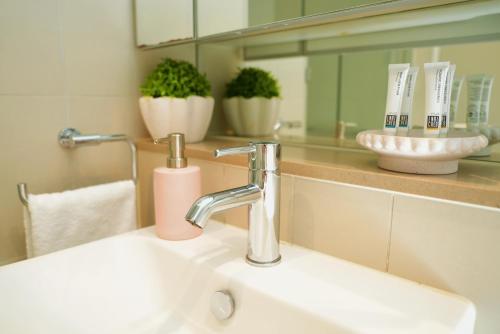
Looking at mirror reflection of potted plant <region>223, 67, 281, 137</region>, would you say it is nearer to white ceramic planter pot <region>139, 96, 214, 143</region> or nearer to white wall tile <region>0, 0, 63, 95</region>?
white ceramic planter pot <region>139, 96, 214, 143</region>

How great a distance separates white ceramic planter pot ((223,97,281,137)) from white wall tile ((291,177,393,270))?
40cm

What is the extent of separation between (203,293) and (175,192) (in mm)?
188

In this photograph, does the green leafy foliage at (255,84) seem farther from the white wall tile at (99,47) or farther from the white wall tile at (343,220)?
the white wall tile at (343,220)

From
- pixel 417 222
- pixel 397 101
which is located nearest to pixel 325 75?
pixel 397 101

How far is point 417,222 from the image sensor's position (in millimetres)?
524

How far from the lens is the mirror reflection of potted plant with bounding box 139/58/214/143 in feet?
2.79

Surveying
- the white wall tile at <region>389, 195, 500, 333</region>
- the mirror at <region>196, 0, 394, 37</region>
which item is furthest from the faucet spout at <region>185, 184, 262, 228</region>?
the mirror at <region>196, 0, 394, 37</region>

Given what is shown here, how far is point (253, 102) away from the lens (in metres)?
1.01

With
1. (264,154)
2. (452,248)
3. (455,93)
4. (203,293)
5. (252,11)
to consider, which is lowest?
(203,293)

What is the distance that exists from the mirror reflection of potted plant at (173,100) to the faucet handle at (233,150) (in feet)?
1.11

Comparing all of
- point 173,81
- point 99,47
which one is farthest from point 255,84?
point 99,47

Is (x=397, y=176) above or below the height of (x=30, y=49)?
below

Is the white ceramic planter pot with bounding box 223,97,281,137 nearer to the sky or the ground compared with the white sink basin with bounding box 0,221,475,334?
nearer to the sky

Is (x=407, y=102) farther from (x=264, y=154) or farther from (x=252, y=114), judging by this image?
(x=252, y=114)
